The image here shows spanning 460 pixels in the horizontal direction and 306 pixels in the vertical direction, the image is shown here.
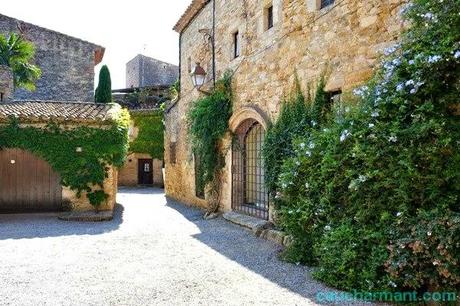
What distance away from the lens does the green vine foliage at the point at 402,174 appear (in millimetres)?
3223

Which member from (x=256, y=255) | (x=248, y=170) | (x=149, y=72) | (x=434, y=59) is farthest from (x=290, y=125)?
(x=149, y=72)

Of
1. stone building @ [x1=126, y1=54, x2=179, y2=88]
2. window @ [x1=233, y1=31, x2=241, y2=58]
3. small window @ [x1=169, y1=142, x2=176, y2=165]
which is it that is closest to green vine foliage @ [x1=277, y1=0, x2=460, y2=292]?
window @ [x1=233, y1=31, x2=241, y2=58]

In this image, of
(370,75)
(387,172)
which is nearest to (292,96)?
(370,75)

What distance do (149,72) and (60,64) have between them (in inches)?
499

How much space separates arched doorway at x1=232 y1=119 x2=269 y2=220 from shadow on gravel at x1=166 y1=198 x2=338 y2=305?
2.17ft

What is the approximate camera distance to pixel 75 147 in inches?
384

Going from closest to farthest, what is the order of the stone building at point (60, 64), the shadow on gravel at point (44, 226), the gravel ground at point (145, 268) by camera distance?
1. the gravel ground at point (145, 268)
2. the shadow on gravel at point (44, 226)
3. the stone building at point (60, 64)

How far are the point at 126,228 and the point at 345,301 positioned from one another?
18.5 feet

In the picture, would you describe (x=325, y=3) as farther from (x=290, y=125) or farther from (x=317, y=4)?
(x=290, y=125)

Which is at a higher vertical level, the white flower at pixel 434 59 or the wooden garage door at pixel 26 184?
the white flower at pixel 434 59

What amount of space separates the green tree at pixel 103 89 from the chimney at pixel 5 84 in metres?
3.34

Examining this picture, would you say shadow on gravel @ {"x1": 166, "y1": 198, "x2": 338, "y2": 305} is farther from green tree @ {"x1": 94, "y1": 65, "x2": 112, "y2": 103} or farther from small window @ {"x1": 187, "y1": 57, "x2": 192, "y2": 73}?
green tree @ {"x1": 94, "y1": 65, "x2": 112, "y2": 103}

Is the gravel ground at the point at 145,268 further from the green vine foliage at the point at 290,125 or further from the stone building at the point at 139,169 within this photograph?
the stone building at the point at 139,169

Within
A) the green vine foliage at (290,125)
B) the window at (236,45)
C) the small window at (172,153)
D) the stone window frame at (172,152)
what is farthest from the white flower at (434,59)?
the small window at (172,153)
